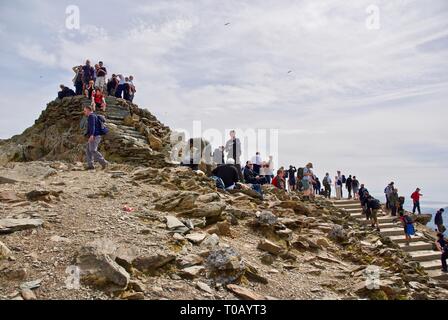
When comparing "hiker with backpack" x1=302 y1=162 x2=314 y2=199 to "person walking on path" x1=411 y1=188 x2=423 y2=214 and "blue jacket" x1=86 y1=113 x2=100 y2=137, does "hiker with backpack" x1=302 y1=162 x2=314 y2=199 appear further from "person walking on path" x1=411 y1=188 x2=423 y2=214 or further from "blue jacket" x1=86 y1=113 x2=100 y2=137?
"blue jacket" x1=86 y1=113 x2=100 y2=137

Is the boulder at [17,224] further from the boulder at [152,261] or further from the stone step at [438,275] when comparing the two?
the stone step at [438,275]

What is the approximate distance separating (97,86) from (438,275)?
73.2ft

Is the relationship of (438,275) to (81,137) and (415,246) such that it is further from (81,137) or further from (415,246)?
(81,137)

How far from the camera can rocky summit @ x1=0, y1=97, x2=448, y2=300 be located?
601 centimetres

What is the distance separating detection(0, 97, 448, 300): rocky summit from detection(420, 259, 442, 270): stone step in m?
3.60

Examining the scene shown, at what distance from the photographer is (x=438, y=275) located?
15.2 meters

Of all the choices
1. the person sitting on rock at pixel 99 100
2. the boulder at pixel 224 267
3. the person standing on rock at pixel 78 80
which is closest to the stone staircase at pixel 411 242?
the boulder at pixel 224 267

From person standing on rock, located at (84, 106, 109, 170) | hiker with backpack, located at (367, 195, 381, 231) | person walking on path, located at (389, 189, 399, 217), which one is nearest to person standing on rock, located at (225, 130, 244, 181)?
person standing on rock, located at (84, 106, 109, 170)

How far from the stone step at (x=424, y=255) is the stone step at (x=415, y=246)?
228 mm

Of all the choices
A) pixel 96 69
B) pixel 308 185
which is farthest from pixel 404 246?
pixel 96 69

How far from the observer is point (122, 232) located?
7727 mm

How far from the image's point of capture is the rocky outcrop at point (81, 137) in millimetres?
20750

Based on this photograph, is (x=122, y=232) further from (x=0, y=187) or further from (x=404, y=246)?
(x=404, y=246)
